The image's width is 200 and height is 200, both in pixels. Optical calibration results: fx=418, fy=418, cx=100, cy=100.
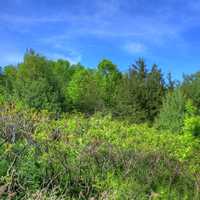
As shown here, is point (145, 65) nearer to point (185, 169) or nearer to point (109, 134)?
point (109, 134)

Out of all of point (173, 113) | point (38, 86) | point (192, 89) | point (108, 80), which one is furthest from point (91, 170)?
point (108, 80)

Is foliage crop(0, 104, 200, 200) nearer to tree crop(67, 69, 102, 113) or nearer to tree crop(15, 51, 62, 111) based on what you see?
tree crop(15, 51, 62, 111)

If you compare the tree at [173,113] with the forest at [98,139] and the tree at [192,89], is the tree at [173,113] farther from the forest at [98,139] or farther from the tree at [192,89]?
the tree at [192,89]

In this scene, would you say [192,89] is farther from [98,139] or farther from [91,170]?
[91,170]

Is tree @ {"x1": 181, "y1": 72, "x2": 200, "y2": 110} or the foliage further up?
tree @ {"x1": 181, "y1": 72, "x2": 200, "y2": 110}

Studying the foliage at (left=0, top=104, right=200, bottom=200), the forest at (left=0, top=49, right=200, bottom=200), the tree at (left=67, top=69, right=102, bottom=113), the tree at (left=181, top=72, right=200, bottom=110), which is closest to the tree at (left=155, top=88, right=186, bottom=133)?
the forest at (left=0, top=49, right=200, bottom=200)

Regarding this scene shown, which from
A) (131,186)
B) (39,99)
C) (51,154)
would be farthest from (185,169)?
(39,99)

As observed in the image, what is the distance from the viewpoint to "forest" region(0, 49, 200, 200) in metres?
5.95

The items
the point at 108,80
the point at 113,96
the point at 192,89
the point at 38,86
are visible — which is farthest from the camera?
the point at 108,80

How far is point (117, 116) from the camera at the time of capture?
72.9 feet

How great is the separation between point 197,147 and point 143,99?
1215 centimetres

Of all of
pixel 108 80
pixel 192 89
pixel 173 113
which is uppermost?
pixel 108 80

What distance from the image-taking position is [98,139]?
36.1ft

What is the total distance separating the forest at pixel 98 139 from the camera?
5.95 metres
